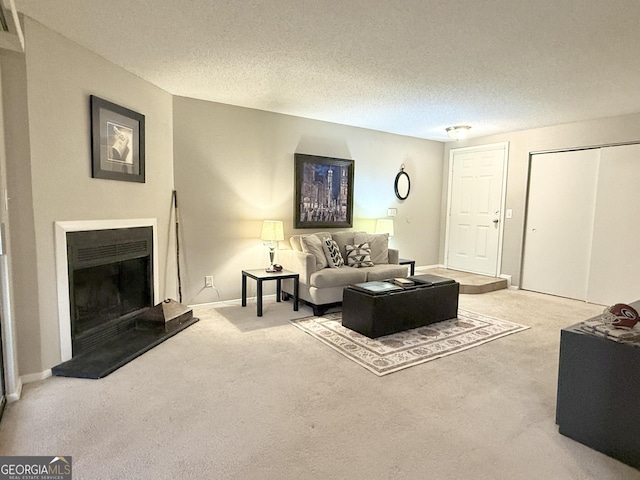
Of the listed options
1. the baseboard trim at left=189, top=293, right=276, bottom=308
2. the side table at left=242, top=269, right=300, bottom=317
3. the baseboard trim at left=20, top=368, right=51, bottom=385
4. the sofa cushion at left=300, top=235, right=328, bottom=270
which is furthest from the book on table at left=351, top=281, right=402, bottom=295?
the baseboard trim at left=20, top=368, right=51, bottom=385

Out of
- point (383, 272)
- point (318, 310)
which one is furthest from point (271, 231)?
point (383, 272)

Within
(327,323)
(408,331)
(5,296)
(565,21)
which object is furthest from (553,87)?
(5,296)

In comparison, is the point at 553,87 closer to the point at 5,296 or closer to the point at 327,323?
the point at 327,323

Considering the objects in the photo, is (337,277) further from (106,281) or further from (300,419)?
(106,281)

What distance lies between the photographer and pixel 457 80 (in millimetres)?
3215

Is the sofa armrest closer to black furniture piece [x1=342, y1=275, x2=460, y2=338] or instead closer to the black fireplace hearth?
black furniture piece [x1=342, y1=275, x2=460, y2=338]

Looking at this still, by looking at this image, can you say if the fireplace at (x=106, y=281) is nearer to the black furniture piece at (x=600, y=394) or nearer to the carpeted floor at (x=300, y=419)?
the carpeted floor at (x=300, y=419)

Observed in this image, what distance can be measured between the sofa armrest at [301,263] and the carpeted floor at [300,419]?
3.62ft

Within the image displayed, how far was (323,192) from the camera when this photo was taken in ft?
16.3

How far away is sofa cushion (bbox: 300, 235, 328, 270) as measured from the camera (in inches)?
161

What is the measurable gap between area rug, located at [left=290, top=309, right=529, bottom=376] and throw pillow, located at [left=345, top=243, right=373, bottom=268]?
744mm

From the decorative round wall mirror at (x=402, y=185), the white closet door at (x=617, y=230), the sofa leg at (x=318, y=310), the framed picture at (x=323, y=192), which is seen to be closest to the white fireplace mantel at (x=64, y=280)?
the sofa leg at (x=318, y=310)

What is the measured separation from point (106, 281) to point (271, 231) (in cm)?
174

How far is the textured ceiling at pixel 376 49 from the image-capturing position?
2.10 m
